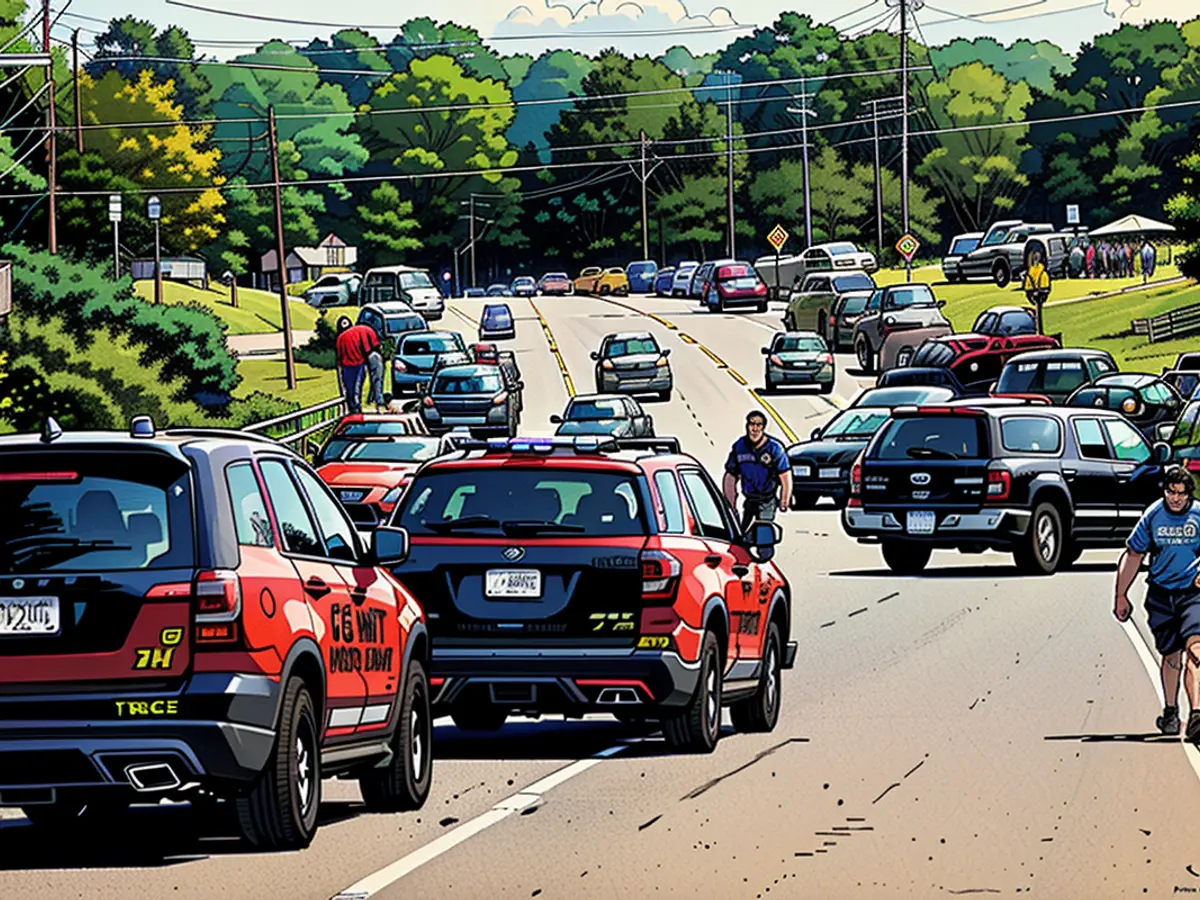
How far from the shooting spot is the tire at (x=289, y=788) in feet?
33.9

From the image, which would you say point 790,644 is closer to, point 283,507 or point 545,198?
point 283,507

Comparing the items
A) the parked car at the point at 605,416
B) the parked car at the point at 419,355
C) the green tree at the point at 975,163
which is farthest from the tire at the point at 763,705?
the green tree at the point at 975,163

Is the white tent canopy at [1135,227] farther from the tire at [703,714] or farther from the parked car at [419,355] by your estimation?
the tire at [703,714]

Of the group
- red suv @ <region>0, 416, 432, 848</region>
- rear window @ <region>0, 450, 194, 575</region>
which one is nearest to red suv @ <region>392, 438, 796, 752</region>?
red suv @ <region>0, 416, 432, 848</region>

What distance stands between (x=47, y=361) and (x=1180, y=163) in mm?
33587

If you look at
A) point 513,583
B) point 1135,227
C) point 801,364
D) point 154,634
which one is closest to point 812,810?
point 513,583

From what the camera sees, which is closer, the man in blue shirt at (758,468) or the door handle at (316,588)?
the door handle at (316,588)

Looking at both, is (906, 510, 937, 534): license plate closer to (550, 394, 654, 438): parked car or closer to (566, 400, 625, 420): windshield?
(550, 394, 654, 438): parked car

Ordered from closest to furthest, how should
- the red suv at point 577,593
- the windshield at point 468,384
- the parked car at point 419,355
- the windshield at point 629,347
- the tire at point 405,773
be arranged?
the tire at point 405,773
the red suv at point 577,593
the windshield at point 468,384
the parked car at point 419,355
the windshield at point 629,347

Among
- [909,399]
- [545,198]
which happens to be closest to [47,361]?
[909,399]

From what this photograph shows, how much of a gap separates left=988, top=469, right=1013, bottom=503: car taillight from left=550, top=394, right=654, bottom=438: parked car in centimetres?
2186

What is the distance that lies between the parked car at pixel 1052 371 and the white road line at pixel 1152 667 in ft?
82.6

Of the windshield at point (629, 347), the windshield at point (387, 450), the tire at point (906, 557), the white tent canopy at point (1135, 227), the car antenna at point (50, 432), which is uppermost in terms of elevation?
the white tent canopy at point (1135, 227)

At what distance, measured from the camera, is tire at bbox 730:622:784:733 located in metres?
15.5
